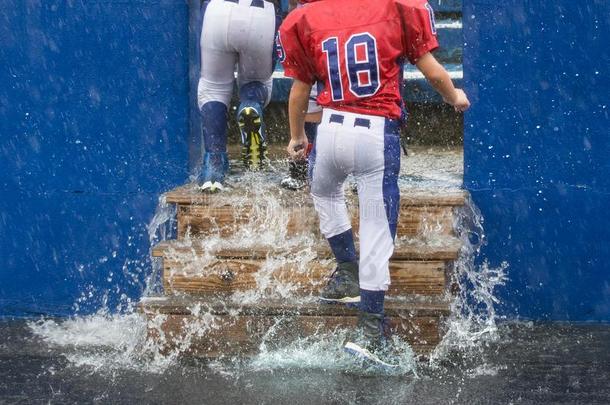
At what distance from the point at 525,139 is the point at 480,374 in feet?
5.25

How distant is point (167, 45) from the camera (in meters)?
6.59

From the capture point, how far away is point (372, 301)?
5293 mm

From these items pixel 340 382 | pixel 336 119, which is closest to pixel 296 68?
pixel 336 119

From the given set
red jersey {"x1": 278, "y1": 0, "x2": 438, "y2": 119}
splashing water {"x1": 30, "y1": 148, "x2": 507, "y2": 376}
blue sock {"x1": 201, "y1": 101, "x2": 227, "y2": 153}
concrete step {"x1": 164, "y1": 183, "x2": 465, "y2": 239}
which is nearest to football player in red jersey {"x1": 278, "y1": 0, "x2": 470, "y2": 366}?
red jersey {"x1": 278, "y1": 0, "x2": 438, "y2": 119}

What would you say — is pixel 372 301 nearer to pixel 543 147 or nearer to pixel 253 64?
pixel 543 147

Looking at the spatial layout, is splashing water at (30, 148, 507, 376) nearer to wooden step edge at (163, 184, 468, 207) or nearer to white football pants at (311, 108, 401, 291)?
Answer: wooden step edge at (163, 184, 468, 207)

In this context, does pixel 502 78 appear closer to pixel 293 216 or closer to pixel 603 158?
pixel 603 158

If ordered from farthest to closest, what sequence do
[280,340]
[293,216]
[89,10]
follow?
[89,10] → [293,216] → [280,340]

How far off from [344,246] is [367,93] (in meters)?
0.87

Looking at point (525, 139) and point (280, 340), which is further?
point (525, 139)

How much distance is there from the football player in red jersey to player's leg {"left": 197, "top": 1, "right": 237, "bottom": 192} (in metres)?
1.03

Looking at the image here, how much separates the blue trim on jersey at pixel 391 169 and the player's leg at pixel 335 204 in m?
0.18

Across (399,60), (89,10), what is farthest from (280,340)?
(89,10)

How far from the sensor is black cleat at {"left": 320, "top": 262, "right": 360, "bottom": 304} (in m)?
5.60
